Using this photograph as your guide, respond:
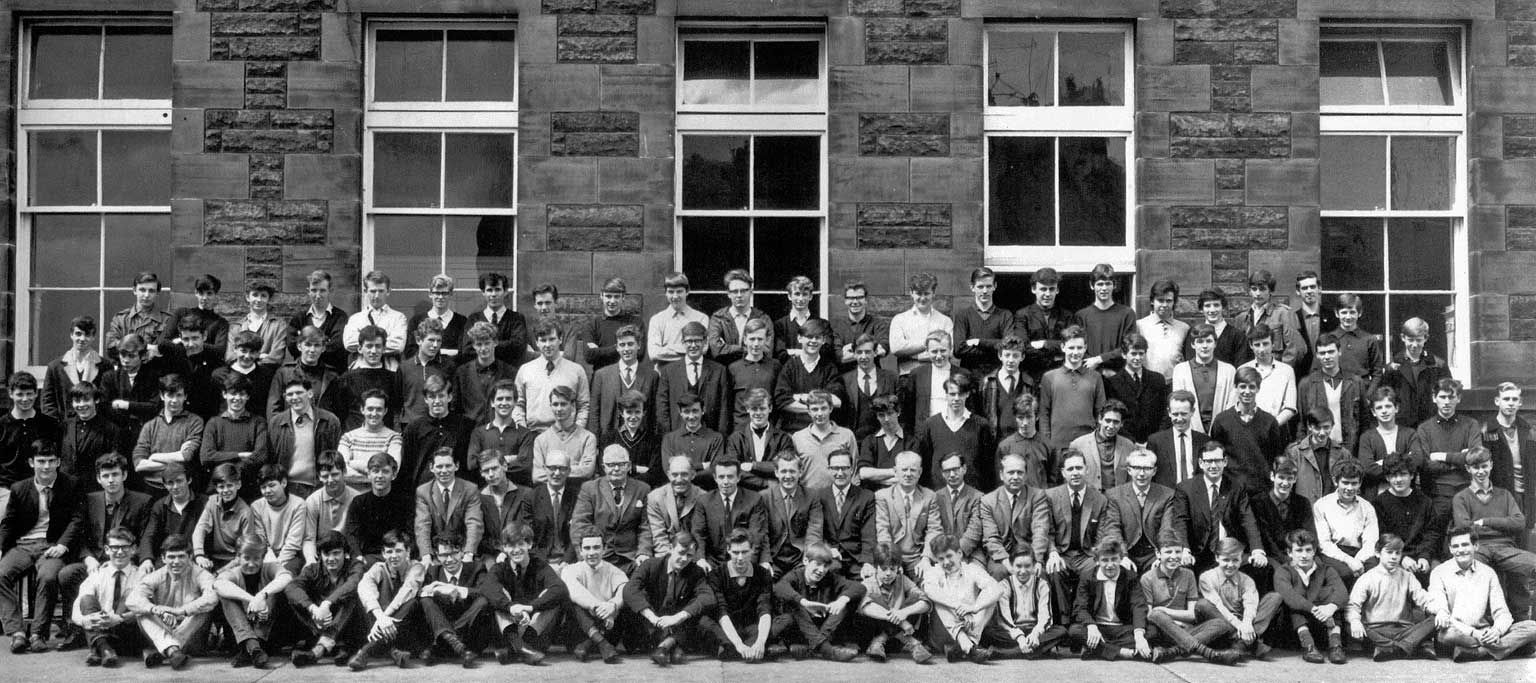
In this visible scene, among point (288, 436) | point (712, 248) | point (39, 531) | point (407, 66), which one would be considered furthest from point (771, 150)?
point (39, 531)

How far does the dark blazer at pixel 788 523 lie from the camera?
34.8 feet

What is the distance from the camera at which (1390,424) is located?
11039 mm

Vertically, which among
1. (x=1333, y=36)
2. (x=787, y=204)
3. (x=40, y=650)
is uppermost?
(x=1333, y=36)

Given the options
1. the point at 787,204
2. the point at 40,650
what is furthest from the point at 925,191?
the point at 40,650

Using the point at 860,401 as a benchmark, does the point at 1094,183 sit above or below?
above

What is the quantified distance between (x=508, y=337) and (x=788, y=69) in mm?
3192

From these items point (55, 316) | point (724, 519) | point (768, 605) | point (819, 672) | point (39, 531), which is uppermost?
point (55, 316)

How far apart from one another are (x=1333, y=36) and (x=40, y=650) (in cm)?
1024

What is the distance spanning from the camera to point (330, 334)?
11719mm

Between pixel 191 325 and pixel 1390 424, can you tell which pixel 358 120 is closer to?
pixel 191 325

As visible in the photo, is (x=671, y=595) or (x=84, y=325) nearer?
(x=671, y=595)

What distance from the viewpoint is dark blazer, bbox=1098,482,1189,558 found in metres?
10.5

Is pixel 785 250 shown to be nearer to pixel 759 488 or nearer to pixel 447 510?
pixel 759 488

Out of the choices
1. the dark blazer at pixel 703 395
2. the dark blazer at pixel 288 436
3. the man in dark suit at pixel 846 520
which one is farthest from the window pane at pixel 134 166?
the man in dark suit at pixel 846 520
